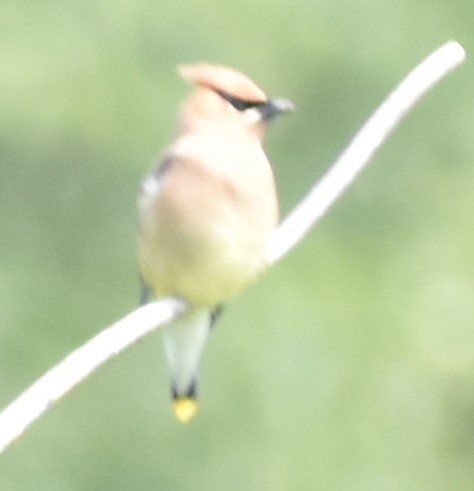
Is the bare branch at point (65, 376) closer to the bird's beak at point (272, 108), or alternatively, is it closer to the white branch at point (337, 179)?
the white branch at point (337, 179)

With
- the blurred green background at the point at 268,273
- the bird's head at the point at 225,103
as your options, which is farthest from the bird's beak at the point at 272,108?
the blurred green background at the point at 268,273

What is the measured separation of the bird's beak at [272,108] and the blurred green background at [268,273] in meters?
2.42

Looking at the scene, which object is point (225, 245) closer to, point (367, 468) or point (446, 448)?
point (367, 468)

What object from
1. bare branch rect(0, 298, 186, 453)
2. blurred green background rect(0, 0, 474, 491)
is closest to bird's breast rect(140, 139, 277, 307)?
bare branch rect(0, 298, 186, 453)

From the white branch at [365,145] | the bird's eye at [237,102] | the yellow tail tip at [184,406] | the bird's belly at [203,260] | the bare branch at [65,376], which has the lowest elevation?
the yellow tail tip at [184,406]

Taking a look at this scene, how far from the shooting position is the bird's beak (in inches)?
181

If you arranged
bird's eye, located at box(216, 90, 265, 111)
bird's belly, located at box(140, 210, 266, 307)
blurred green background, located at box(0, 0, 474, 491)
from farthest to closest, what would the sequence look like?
blurred green background, located at box(0, 0, 474, 491) < bird's eye, located at box(216, 90, 265, 111) < bird's belly, located at box(140, 210, 266, 307)

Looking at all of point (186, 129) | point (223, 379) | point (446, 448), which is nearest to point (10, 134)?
point (223, 379)

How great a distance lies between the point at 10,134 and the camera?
7664 millimetres

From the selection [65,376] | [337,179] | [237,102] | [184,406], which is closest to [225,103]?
[237,102]

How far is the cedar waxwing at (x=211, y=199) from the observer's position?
4.54m

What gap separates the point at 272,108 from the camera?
4602mm

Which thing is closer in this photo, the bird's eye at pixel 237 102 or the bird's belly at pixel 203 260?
the bird's belly at pixel 203 260

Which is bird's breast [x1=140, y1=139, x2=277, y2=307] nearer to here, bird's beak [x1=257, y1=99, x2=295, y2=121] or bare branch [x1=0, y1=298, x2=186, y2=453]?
bird's beak [x1=257, y1=99, x2=295, y2=121]
